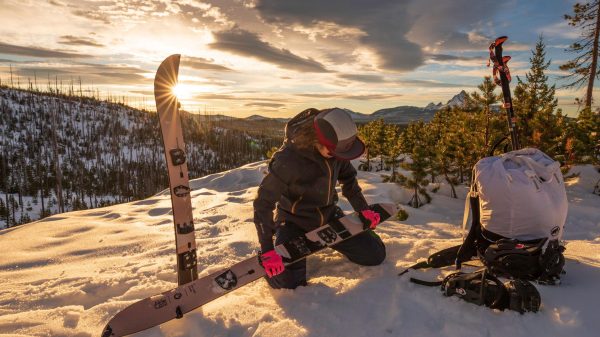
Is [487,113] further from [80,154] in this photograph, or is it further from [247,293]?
[80,154]

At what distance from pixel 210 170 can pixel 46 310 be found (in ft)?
254

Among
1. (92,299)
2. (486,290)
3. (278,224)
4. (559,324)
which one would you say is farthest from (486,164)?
(92,299)

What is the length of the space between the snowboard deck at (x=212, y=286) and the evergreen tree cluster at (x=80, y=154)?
38.4 metres

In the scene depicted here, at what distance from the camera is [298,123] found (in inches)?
145

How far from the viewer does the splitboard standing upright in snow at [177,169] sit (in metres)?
3.59

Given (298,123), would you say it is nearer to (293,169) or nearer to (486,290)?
(293,169)

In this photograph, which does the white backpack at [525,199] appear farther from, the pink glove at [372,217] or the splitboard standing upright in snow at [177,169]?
the splitboard standing upright in snow at [177,169]

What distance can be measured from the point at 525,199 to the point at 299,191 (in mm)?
2284

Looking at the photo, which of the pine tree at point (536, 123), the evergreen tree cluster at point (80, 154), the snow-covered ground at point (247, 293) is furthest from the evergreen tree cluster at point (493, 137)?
the evergreen tree cluster at point (80, 154)

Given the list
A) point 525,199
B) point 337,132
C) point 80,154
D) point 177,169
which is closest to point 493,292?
point 525,199

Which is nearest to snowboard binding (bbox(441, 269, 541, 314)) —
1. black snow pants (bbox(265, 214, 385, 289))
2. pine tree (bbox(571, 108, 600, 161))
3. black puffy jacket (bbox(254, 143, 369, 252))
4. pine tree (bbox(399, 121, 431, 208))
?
black snow pants (bbox(265, 214, 385, 289))

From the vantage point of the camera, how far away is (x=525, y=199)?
2.95 meters

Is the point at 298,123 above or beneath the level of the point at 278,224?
above

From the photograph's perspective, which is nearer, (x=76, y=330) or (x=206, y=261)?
(x=76, y=330)
